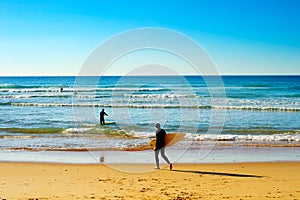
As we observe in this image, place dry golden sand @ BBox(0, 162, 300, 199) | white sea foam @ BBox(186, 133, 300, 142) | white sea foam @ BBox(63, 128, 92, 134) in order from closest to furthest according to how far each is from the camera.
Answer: dry golden sand @ BBox(0, 162, 300, 199) → white sea foam @ BBox(186, 133, 300, 142) → white sea foam @ BBox(63, 128, 92, 134)

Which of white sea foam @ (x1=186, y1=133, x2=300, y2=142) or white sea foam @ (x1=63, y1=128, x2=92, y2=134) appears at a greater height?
white sea foam @ (x1=186, y1=133, x2=300, y2=142)

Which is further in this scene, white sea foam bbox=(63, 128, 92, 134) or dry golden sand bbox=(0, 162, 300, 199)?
white sea foam bbox=(63, 128, 92, 134)

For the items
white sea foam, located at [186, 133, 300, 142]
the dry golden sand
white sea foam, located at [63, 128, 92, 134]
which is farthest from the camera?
white sea foam, located at [63, 128, 92, 134]

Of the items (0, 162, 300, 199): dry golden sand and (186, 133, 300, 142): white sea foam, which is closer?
(0, 162, 300, 199): dry golden sand

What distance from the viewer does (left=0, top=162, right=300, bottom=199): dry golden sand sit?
886cm

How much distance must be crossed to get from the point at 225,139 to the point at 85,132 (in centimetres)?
809

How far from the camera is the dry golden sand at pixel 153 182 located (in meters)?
8.86

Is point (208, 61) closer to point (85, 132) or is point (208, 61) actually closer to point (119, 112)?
point (85, 132)

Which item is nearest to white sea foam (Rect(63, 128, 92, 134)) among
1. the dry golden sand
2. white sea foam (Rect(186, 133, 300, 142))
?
white sea foam (Rect(186, 133, 300, 142))

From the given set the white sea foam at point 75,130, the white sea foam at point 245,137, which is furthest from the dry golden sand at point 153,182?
the white sea foam at point 75,130

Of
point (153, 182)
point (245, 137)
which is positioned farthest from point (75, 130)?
point (153, 182)

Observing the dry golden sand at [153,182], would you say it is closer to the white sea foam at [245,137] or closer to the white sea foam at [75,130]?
the white sea foam at [245,137]

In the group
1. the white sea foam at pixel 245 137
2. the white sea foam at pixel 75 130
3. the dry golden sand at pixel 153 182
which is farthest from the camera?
the white sea foam at pixel 75 130

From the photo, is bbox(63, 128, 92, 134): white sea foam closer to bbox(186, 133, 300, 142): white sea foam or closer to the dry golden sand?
bbox(186, 133, 300, 142): white sea foam
